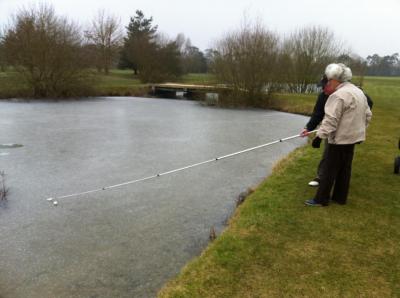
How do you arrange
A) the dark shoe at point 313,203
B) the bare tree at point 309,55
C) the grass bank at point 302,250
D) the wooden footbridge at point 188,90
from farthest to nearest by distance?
the bare tree at point 309,55 < the wooden footbridge at point 188,90 < the dark shoe at point 313,203 < the grass bank at point 302,250

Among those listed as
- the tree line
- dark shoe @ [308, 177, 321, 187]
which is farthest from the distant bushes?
dark shoe @ [308, 177, 321, 187]

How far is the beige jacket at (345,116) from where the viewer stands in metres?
3.89

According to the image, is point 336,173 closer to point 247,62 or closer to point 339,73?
point 339,73

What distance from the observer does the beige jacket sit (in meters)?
3.89

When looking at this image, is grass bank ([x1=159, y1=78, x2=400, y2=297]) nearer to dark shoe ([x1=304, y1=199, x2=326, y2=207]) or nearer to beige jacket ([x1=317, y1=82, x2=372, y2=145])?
dark shoe ([x1=304, y1=199, x2=326, y2=207])

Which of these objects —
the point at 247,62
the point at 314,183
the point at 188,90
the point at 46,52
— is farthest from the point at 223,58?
the point at 314,183

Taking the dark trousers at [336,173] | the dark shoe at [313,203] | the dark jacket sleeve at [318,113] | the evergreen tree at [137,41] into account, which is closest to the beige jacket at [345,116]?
the dark trousers at [336,173]

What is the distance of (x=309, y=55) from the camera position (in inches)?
1051

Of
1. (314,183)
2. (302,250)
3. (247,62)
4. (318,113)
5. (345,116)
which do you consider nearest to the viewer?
(302,250)

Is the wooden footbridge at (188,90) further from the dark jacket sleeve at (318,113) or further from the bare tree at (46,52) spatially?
the dark jacket sleeve at (318,113)

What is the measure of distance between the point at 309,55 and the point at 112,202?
78.7 ft

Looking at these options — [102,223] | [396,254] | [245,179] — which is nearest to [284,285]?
[396,254]

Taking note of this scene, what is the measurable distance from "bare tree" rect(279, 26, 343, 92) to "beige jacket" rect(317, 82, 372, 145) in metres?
23.2

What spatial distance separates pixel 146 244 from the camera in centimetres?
439
